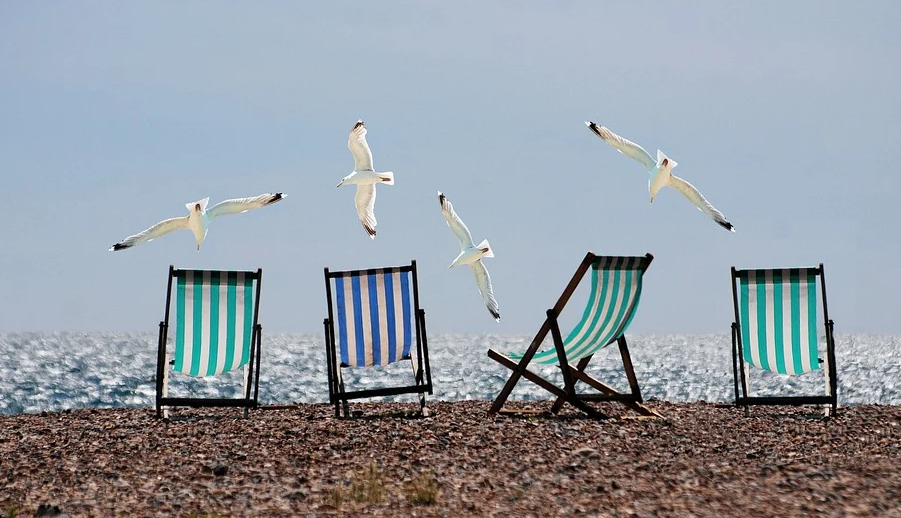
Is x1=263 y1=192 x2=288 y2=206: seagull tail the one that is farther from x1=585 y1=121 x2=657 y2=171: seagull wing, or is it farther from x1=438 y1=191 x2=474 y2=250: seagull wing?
x1=585 y1=121 x2=657 y2=171: seagull wing

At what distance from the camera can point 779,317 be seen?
24.4 feet

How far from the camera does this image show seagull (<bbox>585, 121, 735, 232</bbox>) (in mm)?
7902

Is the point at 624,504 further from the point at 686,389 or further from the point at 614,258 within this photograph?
the point at 686,389

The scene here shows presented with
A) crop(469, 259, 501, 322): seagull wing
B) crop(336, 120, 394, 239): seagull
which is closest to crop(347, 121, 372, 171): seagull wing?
crop(336, 120, 394, 239): seagull

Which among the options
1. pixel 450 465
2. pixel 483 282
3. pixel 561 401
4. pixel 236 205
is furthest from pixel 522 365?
pixel 236 205

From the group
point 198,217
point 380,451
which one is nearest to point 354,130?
point 198,217

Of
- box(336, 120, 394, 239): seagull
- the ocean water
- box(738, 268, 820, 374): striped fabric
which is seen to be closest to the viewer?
box(738, 268, 820, 374): striped fabric

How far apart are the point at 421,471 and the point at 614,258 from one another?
235cm

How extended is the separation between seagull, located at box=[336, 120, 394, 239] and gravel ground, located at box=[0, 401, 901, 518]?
1.67m

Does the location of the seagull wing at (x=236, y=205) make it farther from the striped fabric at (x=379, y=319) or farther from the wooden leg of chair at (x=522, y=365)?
the wooden leg of chair at (x=522, y=365)

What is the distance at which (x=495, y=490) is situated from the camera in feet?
15.0

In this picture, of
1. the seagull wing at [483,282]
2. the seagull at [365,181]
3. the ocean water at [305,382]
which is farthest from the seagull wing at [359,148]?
the ocean water at [305,382]

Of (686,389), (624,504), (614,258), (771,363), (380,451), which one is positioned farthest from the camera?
(686,389)

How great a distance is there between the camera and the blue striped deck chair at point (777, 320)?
7.39 metres
